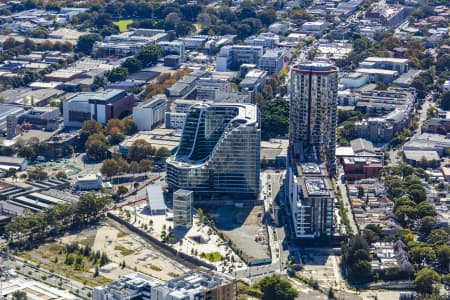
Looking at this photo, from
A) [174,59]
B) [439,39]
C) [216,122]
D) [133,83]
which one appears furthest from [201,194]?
[439,39]

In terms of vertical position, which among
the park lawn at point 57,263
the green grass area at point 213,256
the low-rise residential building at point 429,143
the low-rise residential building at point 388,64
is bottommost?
the park lawn at point 57,263

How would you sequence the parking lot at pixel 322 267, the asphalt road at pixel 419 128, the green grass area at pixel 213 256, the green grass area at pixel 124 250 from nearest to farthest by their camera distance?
the parking lot at pixel 322 267
the green grass area at pixel 213 256
the green grass area at pixel 124 250
the asphalt road at pixel 419 128

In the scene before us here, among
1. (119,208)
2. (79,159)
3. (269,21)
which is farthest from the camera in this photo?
(269,21)

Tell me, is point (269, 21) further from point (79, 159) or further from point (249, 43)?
point (79, 159)

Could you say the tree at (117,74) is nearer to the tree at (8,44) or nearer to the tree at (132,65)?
the tree at (132,65)

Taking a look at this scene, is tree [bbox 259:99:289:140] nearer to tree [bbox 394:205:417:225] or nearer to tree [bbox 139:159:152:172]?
tree [bbox 139:159:152:172]

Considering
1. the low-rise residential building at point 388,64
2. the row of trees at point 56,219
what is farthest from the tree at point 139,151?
the low-rise residential building at point 388,64
